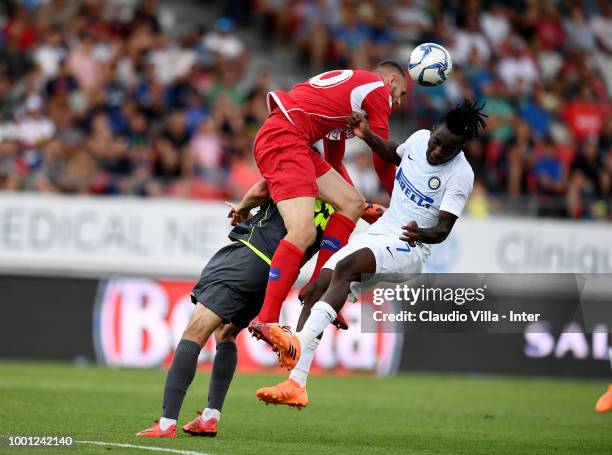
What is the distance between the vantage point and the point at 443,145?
28.7 ft

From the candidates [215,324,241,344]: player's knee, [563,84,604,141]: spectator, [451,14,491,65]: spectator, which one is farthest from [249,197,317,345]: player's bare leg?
[563,84,604,141]: spectator

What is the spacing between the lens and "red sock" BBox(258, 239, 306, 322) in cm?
849

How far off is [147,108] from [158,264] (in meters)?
2.52

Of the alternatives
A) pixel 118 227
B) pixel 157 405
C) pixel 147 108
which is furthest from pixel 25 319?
pixel 157 405

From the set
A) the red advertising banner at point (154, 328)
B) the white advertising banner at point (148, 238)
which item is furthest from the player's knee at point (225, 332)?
the white advertising banner at point (148, 238)

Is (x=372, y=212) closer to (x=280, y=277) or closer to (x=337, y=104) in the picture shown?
(x=337, y=104)

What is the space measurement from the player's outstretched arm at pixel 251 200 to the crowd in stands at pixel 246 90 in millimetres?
7794

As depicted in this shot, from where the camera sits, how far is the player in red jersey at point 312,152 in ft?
28.7

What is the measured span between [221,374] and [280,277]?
931 mm

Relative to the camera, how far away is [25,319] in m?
17.0

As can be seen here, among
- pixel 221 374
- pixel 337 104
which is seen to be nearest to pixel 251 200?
pixel 337 104

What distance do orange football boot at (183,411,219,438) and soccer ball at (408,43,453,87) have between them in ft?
10.1

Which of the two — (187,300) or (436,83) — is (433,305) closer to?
(436,83)

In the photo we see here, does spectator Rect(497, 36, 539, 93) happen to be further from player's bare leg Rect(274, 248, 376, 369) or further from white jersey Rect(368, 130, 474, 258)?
player's bare leg Rect(274, 248, 376, 369)
